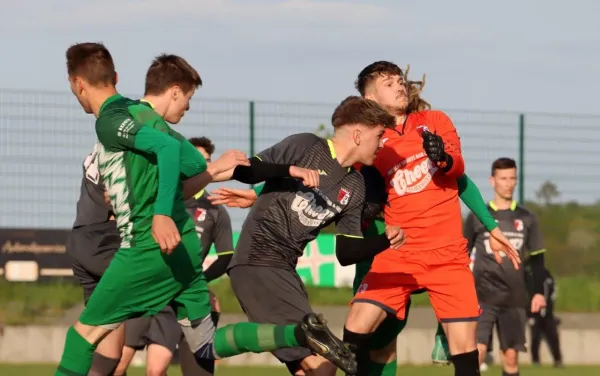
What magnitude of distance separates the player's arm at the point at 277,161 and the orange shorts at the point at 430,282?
1105mm

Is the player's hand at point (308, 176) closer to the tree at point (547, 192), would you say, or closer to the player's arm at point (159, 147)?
the player's arm at point (159, 147)

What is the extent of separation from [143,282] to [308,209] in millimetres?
1176

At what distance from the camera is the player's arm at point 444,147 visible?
27.5 ft

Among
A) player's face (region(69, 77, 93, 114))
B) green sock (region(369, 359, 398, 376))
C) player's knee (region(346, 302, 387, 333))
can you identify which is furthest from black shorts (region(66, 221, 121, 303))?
green sock (region(369, 359, 398, 376))

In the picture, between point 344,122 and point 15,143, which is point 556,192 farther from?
point 344,122

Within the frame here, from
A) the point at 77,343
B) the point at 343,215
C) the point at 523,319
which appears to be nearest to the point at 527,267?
the point at 523,319

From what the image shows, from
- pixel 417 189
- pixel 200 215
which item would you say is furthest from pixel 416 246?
pixel 200 215

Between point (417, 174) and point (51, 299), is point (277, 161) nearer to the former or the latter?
point (417, 174)

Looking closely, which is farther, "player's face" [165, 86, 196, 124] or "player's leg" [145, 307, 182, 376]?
"player's leg" [145, 307, 182, 376]

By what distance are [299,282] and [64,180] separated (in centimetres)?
848

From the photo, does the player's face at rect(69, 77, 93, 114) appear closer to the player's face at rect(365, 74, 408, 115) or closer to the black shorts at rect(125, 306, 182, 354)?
the player's face at rect(365, 74, 408, 115)

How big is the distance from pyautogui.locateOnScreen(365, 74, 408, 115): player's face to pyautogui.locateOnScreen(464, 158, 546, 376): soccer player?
441 cm

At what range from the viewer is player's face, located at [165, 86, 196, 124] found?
796 cm

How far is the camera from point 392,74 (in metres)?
8.92
